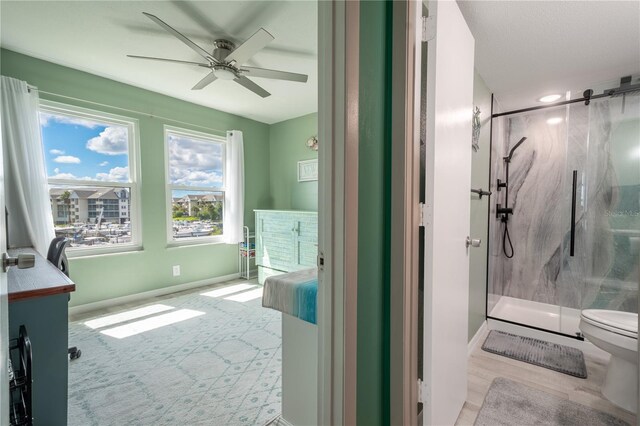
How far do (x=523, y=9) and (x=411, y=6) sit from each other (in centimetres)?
94

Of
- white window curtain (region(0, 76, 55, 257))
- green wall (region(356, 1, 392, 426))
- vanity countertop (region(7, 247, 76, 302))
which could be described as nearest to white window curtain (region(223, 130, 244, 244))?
white window curtain (region(0, 76, 55, 257))

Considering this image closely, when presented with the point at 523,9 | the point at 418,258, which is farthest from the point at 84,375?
the point at 523,9

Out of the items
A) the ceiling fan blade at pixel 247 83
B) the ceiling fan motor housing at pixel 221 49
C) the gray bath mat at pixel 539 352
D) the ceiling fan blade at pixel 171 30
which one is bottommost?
the gray bath mat at pixel 539 352

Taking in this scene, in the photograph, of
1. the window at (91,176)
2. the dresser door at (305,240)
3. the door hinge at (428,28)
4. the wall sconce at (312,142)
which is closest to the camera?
the door hinge at (428,28)

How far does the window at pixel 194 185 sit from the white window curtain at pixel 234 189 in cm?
16

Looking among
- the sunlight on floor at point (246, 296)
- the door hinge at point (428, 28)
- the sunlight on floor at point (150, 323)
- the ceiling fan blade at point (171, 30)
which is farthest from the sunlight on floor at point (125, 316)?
the door hinge at point (428, 28)

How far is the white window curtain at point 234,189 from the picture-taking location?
13.6 ft

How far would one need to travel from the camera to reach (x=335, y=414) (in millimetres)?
999

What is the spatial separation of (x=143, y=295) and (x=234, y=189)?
1724 mm

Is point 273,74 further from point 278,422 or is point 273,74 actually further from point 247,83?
point 278,422

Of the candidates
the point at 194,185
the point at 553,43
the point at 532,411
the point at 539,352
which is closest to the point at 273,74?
the point at 553,43

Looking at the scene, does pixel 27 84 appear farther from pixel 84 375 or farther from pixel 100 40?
pixel 84 375

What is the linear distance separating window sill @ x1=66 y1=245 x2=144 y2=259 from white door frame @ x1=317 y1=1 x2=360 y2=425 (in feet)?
10.4

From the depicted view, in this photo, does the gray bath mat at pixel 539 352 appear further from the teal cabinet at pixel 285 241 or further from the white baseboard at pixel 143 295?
the white baseboard at pixel 143 295
